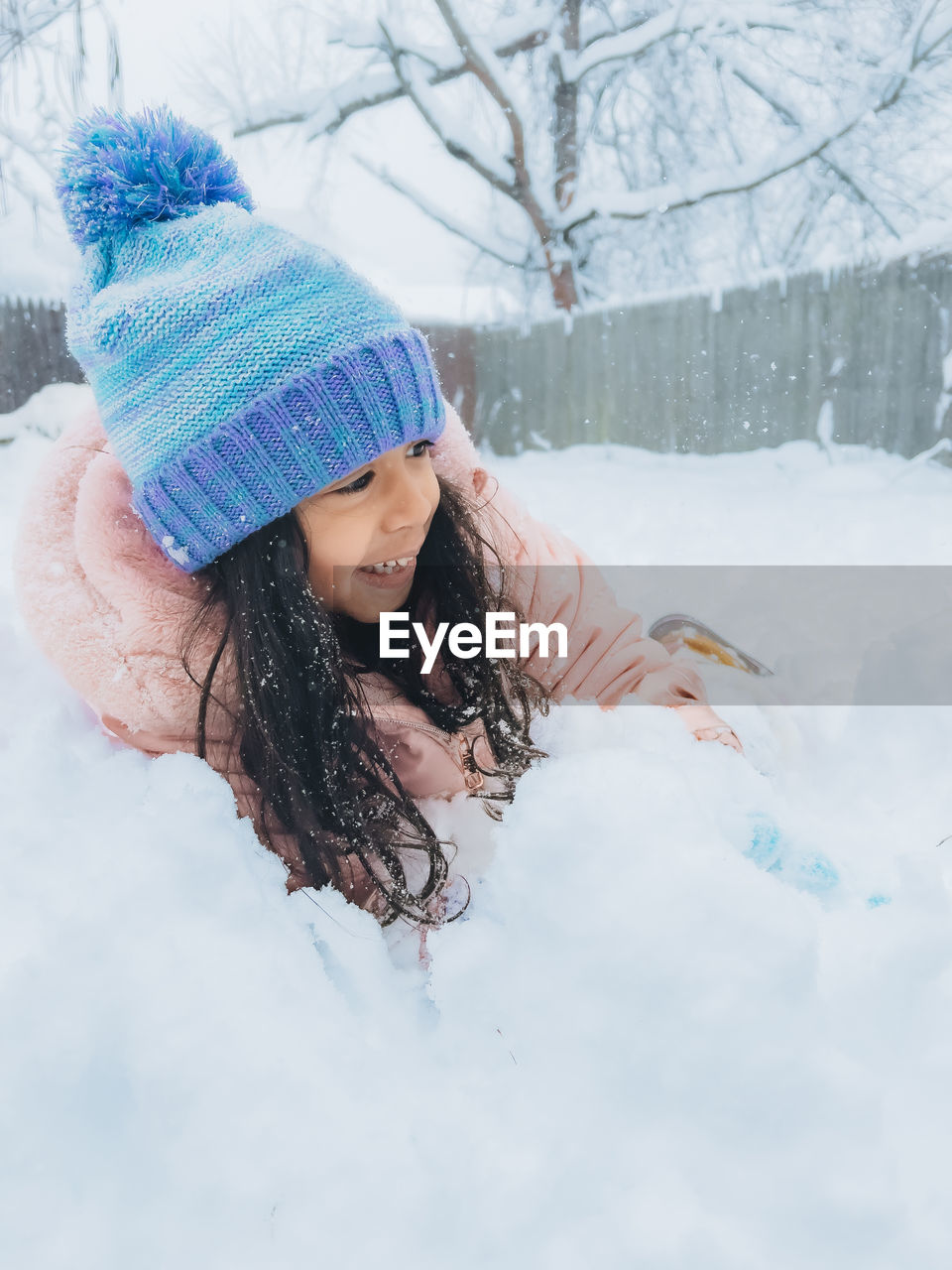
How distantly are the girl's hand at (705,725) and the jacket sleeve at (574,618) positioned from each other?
5 cm

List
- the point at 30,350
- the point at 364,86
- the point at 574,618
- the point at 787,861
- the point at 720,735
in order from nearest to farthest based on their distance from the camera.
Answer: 1. the point at 787,861
2. the point at 720,735
3. the point at 574,618
4. the point at 30,350
5. the point at 364,86

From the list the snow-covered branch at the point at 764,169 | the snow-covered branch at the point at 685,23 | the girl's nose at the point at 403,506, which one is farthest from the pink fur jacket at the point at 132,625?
the snow-covered branch at the point at 685,23

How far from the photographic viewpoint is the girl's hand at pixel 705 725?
122 cm

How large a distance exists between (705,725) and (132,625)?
2.58 feet

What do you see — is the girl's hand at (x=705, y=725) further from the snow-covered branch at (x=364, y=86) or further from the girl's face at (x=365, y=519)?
the snow-covered branch at (x=364, y=86)

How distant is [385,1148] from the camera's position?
0.51 m

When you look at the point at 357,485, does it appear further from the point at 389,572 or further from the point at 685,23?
the point at 685,23

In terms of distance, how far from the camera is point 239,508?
0.97m

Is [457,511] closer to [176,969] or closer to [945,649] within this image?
[176,969]

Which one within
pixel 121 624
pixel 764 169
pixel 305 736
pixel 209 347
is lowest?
pixel 305 736

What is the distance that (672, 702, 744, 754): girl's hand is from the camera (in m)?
1.22

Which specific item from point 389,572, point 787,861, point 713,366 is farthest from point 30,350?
point 787,861

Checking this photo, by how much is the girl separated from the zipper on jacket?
0.01 metres

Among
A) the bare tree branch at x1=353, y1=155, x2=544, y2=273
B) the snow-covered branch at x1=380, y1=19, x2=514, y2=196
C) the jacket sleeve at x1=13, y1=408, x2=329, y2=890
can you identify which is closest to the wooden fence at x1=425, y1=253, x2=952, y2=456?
the bare tree branch at x1=353, y1=155, x2=544, y2=273
